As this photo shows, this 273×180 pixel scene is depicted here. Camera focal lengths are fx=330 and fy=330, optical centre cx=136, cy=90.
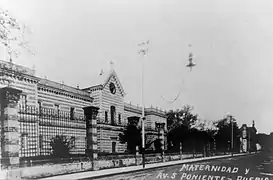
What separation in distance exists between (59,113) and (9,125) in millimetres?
1080

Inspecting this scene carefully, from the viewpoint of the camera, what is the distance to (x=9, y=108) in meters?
3.57

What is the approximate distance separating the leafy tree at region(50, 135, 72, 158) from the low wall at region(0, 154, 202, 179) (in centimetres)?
16

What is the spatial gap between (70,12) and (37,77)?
85cm

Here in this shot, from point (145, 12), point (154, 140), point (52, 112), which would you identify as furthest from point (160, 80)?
point (154, 140)

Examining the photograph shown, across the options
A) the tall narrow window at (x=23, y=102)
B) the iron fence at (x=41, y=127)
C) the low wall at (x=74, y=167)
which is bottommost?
the low wall at (x=74, y=167)

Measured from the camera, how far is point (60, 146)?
13.9 feet

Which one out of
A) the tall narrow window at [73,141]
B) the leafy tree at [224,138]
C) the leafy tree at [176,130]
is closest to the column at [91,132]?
the tall narrow window at [73,141]

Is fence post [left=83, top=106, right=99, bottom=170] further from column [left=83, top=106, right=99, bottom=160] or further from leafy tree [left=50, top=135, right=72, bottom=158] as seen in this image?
leafy tree [left=50, top=135, right=72, bottom=158]

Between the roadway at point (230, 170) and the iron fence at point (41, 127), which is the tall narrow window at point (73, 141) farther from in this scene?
the roadway at point (230, 170)

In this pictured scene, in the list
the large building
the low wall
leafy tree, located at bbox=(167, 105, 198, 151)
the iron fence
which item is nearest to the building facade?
the low wall

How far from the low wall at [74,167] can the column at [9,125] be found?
0.13 metres

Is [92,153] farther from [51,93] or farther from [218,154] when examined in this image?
[218,154]

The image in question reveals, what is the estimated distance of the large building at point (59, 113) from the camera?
12.4 feet

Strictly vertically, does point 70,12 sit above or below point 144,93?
above
